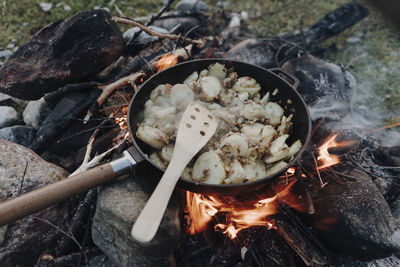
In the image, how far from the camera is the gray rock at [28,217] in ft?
8.29

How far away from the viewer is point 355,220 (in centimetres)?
251

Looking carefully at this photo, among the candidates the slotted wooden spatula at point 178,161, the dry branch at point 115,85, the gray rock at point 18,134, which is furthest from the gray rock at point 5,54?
the slotted wooden spatula at point 178,161

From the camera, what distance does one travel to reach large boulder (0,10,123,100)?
3.29 meters

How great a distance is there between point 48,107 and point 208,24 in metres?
3.34

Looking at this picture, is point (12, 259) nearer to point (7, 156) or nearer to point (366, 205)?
point (7, 156)

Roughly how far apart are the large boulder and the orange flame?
2039 millimetres

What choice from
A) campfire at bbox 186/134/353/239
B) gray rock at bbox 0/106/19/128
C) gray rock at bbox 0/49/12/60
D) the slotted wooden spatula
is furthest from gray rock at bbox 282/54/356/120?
gray rock at bbox 0/49/12/60

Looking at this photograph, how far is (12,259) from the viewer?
250 centimetres

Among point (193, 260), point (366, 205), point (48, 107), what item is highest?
point (48, 107)

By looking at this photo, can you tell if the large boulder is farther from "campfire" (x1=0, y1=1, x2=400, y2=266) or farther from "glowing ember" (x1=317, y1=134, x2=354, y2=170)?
"glowing ember" (x1=317, y1=134, x2=354, y2=170)

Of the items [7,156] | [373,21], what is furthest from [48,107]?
[373,21]

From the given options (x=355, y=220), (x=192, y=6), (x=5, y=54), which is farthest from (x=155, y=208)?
(x=192, y=6)

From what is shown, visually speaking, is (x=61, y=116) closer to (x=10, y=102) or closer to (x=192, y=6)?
(x=10, y=102)

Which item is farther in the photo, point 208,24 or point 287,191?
point 208,24
